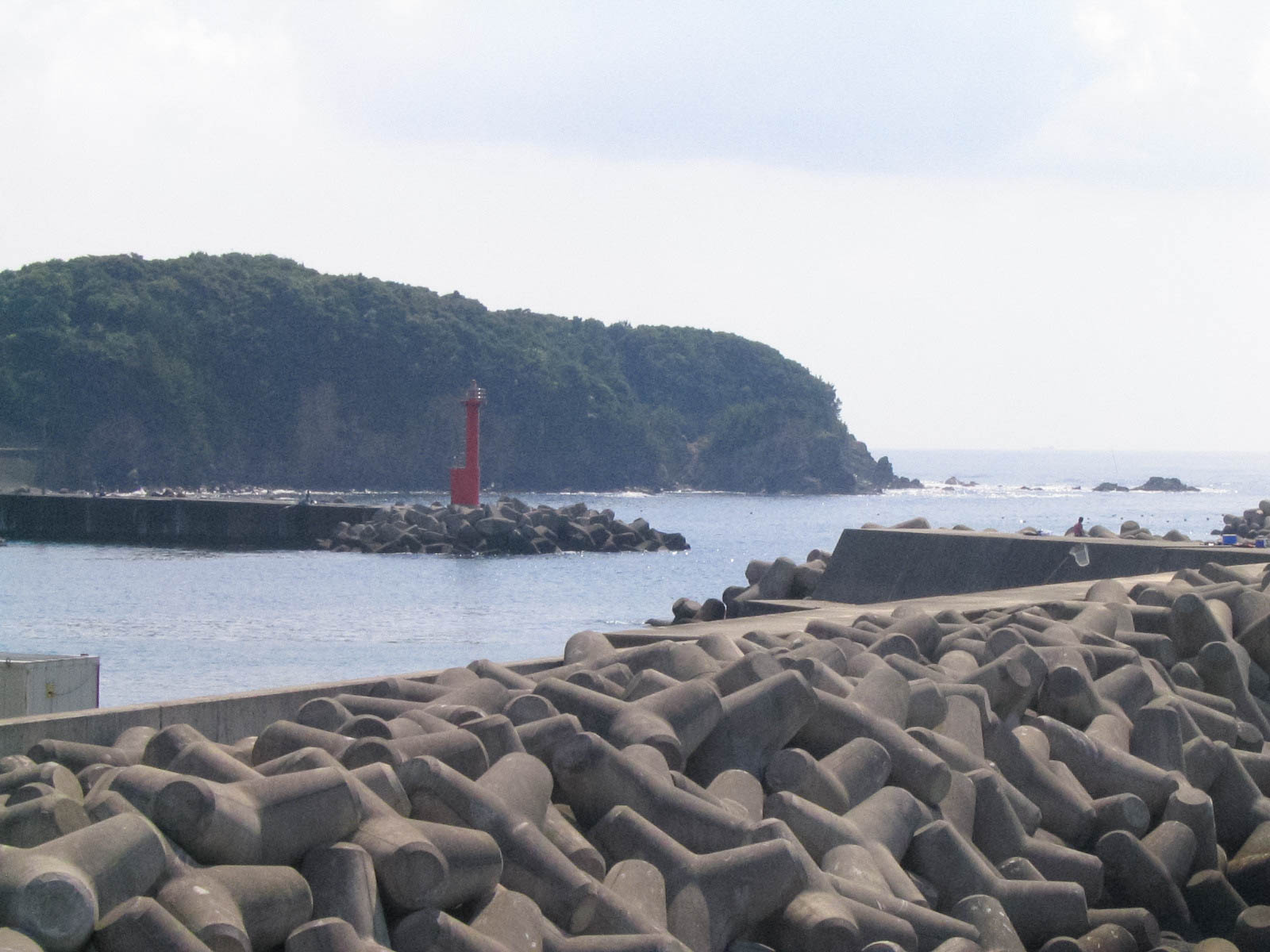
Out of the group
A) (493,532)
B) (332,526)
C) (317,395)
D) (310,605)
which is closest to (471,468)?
(332,526)

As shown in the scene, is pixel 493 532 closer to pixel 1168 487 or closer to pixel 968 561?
pixel 968 561

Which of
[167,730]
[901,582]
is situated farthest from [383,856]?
[901,582]

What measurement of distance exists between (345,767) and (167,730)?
1.80ft

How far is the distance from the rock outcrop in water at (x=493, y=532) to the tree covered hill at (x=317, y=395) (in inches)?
2115

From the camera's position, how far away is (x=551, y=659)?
21.9ft

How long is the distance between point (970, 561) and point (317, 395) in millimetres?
100065

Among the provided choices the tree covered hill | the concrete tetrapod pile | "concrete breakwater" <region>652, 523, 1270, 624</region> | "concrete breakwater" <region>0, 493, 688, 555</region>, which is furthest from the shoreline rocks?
the concrete tetrapod pile

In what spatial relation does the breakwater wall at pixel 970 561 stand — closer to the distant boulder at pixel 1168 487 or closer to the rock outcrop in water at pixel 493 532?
the rock outcrop in water at pixel 493 532

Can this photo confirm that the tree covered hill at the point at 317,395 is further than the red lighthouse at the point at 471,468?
Yes

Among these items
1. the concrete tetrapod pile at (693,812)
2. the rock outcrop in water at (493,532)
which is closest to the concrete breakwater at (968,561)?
the concrete tetrapod pile at (693,812)

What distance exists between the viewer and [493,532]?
147 ft

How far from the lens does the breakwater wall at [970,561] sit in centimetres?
1190

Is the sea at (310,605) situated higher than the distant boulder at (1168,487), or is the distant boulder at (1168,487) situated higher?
the distant boulder at (1168,487)

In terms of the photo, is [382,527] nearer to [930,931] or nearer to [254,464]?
[930,931]
